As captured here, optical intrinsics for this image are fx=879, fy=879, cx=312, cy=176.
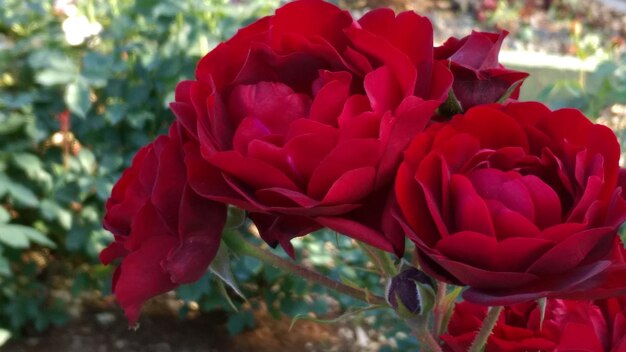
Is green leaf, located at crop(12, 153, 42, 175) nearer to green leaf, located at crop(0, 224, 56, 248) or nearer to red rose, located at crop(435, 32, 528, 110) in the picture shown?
green leaf, located at crop(0, 224, 56, 248)

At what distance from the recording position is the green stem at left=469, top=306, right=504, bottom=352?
Result: 2.18 ft

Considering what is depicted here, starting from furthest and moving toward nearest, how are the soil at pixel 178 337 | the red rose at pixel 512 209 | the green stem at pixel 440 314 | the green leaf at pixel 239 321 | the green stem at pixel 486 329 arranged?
the soil at pixel 178 337
the green leaf at pixel 239 321
the green stem at pixel 440 314
the green stem at pixel 486 329
the red rose at pixel 512 209

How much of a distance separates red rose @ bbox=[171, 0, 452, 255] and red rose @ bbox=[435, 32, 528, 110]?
0.05 m

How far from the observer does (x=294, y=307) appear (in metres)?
2.06

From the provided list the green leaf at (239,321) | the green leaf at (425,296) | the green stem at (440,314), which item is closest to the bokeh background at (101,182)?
the green leaf at (239,321)

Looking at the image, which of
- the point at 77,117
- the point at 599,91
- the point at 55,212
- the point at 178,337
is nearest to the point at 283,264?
the point at 55,212

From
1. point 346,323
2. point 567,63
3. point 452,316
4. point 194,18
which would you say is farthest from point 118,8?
point 567,63

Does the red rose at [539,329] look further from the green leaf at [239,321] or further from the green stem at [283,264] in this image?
the green leaf at [239,321]

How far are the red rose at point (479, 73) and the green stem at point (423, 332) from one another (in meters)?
0.17

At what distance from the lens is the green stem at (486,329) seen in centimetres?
66

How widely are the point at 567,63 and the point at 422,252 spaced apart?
13.8ft

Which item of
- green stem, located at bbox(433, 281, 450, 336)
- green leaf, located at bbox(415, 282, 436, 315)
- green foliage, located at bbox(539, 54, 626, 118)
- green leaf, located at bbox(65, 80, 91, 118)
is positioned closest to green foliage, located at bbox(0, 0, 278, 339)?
green leaf, located at bbox(65, 80, 91, 118)

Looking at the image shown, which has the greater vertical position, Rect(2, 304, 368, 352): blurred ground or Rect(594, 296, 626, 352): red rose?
Rect(594, 296, 626, 352): red rose

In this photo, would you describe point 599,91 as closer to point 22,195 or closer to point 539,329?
point 22,195
